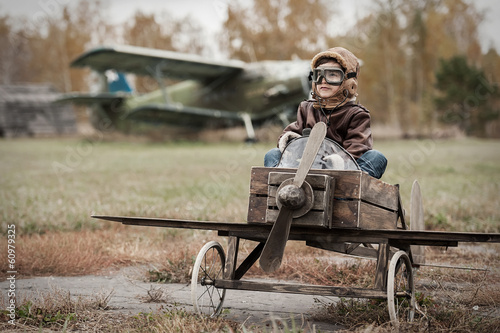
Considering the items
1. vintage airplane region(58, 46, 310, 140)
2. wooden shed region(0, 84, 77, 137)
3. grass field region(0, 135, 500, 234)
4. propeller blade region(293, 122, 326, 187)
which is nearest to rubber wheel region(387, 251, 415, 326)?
propeller blade region(293, 122, 326, 187)

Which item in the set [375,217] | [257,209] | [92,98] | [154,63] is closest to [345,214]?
[375,217]

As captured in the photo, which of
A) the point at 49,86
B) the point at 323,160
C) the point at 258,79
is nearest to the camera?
the point at 323,160

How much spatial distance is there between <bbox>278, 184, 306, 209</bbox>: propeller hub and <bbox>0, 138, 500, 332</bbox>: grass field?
0.80m

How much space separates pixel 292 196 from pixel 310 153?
0.27m

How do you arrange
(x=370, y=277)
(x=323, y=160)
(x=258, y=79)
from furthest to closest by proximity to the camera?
1. (x=258, y=79)
2. (x=370, y=277)
3. (x=323, y=160)

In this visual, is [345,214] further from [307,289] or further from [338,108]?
[338,108]

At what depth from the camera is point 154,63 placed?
22766 mm

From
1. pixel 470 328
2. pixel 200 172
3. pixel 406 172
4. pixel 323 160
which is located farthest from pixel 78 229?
pixel 406 172

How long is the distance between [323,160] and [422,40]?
34.0m

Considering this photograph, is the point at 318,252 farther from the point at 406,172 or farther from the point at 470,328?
the point at 406,172

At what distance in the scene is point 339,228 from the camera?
3008 millimetres

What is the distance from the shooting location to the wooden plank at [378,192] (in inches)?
119

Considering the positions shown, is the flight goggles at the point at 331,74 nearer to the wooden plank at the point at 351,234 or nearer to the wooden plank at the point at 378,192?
the wooden plank at the point at 378,192

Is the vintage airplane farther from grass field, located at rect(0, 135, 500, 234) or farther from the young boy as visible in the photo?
the young boy
